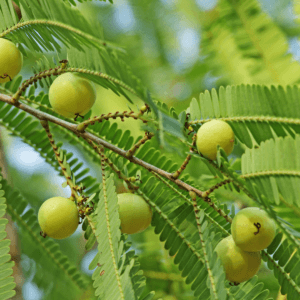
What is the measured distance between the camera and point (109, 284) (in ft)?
2.52

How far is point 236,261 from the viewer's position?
873 mm

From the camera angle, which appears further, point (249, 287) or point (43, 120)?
point (43, 120)

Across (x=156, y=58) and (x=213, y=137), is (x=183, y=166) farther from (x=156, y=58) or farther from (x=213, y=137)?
(x=156, y=58)

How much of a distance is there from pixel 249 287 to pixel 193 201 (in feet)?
0.82

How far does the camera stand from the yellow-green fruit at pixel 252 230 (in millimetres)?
825

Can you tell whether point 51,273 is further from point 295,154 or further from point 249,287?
point 295,154

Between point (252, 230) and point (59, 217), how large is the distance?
18.4 inches


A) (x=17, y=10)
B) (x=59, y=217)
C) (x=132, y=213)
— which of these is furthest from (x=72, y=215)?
(x=17, y=10)

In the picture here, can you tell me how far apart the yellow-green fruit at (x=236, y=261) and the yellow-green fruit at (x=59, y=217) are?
1.23ft

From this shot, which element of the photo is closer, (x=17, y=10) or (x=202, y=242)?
(x=202, y=242)

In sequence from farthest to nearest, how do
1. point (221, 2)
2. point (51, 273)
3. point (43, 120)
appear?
1. point (221, 2)
2. point (51, 273)
3. point (43, 120)

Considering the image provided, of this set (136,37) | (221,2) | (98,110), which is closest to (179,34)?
(136,37)

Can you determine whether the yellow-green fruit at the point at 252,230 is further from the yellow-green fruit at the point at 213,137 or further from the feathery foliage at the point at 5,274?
the feathery foliage at the point at 5,274

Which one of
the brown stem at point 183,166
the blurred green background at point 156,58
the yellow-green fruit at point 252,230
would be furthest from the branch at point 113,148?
the blurred green background at point 156,58
